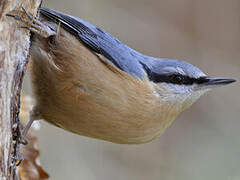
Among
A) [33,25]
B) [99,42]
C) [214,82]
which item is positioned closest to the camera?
[33,25]

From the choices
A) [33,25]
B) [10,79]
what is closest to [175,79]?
[33,25]

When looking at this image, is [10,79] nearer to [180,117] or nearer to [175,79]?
[175,79]

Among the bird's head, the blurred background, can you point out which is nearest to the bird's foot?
the bird's head

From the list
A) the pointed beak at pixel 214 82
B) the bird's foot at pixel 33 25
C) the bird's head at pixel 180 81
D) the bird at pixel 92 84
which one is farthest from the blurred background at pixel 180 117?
the bird's foot at pixel 33 25

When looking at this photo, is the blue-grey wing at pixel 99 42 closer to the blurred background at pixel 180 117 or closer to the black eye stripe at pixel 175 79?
the black eye stripe at pixel 175 79

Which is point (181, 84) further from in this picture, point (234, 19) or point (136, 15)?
point (234, 19)

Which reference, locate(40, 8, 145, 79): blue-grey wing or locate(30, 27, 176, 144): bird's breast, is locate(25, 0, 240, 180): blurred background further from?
locate(40, 8, 145, 79): blue-grey wing
